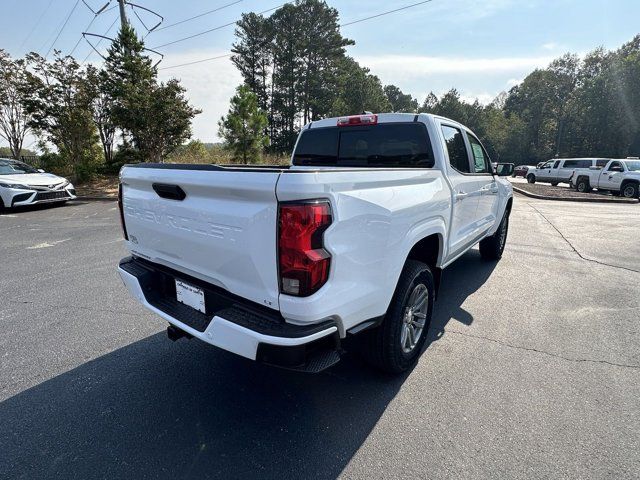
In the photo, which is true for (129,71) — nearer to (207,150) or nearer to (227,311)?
(207,150)

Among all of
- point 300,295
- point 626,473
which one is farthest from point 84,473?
point 626,473

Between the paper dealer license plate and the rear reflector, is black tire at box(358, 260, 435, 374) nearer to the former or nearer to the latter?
the paper dealer license plate

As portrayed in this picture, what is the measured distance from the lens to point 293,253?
5.87 ft

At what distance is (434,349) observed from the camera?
10.5 ft

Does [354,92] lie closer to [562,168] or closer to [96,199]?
[562,168]

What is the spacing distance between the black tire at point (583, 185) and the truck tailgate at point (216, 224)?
72.8ft

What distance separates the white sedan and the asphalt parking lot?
7461mm

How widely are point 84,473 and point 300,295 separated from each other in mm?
1504

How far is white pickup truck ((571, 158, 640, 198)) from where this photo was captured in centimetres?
1617

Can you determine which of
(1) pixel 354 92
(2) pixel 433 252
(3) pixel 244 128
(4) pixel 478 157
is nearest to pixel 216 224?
(2) pixel 433 252

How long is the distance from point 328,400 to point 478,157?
3.58 meters

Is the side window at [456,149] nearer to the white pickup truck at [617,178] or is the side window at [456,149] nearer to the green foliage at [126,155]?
the green foliage at [126,155]

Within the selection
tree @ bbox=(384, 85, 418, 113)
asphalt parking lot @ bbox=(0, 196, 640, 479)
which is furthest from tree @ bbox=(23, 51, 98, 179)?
tree @ bbox=(384, 85, 418, 113)

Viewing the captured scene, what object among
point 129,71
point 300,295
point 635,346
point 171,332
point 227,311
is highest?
point 129,71
